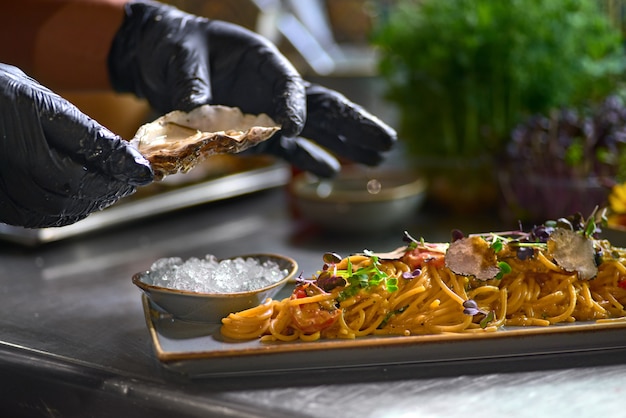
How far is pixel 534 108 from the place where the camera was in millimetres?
2287

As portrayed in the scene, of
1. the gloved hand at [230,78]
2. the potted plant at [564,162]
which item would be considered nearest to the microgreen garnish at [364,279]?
the gloved hand at [230,78]

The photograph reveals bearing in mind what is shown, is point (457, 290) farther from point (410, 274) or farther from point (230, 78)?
point (230, 78)

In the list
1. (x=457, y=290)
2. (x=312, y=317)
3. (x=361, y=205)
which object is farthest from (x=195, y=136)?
(x=361, y=205)

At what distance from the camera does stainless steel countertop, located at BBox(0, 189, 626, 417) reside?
3.63 feet

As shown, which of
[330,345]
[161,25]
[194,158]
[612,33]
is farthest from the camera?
[612,33]

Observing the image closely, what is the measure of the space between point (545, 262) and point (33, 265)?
48.5 inches

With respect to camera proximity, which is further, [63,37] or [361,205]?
[361,205]

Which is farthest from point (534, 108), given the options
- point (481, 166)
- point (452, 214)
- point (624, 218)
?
point (624, 218)

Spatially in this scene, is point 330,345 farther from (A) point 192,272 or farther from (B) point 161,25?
(B) point 161,25

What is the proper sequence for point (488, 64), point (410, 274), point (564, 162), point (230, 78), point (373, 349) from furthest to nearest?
point (488, 64), point (564, 162), point (230, 78), point (410, 274), point (373, 349)

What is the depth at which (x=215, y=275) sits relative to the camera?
4.46 ft

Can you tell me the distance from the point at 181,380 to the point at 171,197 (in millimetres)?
1116

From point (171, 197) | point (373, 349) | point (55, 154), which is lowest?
point (171, 197)

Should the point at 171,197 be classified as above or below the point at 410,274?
below
